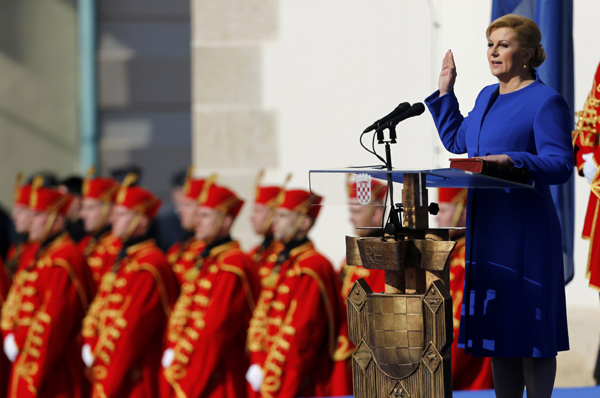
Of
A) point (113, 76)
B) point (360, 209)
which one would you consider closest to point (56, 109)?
point (113, 76)

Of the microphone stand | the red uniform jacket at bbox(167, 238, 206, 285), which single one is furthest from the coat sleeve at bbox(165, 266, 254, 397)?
the microphone stand

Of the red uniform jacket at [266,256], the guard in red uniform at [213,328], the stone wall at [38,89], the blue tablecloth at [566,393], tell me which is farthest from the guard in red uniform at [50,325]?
the stone wall at [38,89]

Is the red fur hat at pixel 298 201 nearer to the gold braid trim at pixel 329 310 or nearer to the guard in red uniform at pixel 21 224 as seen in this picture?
the gold braid trim at pixel 329 310

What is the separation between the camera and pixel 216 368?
6.20m

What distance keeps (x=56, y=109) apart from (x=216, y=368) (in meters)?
6.67

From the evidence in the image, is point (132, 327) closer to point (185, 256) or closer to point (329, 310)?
point (185, 256)

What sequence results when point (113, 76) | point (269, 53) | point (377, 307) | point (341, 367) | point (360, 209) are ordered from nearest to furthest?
point (377, 307), point (360, 209), point (341, 367), point (269, 53), point (113, 76)

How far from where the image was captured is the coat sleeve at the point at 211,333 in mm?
6105

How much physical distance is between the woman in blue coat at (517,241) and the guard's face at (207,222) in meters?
3.48

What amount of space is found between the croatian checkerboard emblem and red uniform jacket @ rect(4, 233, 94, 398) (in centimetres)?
418

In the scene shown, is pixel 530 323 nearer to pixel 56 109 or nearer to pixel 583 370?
pixel 583 370

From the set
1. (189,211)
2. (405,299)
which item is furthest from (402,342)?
(189,211)

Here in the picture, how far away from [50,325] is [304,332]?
1841mm

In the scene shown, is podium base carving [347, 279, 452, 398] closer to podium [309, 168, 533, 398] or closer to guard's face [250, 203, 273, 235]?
podium [309, 168, 533, 398]
